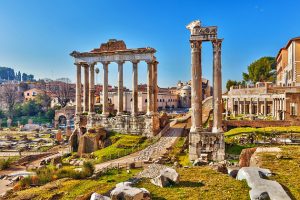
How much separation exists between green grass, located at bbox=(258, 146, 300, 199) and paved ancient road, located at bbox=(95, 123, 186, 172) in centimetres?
945

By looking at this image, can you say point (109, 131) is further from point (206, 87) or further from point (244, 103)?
point (206, 87)

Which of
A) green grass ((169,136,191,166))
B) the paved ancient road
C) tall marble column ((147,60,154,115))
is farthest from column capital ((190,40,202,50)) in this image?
tall marble column ((147,60,154,115))

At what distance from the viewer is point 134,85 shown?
96.6ft

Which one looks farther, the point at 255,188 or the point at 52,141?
the point at 52,141

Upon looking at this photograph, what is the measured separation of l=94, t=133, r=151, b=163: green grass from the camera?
78.3 ft

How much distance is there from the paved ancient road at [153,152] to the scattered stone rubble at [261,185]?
1122 centimetres

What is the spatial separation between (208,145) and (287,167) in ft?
24.7

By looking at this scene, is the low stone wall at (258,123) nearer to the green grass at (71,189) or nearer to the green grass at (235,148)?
the green grass at (235,148)

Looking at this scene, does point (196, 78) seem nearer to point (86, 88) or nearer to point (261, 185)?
point (261, 185)

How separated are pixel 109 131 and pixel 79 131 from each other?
3.17 metres

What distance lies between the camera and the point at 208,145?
19203 millimetres

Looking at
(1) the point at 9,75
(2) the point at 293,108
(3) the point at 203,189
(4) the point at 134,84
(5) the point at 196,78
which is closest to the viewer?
(3) the point at 203,189

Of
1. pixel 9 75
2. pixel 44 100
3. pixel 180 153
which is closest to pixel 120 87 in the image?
pixel 180 153

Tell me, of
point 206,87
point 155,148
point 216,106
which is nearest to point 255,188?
point 216,106
